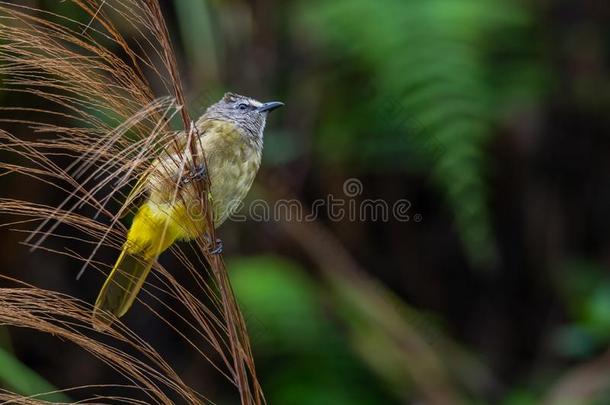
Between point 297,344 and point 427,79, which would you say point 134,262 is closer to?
point 297,344

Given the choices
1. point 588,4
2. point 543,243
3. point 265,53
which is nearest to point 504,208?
point 543,243

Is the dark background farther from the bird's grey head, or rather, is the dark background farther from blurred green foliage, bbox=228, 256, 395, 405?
the bird's grey head

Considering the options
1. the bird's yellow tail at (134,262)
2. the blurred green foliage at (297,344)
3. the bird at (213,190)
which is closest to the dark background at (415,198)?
the blurred green foliage at (297,344)

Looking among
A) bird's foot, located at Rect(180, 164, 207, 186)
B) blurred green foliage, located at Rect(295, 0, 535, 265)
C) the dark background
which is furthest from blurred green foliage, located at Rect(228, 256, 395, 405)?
bird's foot, located at Rect(180, 164, 207, 186)

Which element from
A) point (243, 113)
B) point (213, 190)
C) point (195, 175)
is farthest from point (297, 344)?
point (195, 175)

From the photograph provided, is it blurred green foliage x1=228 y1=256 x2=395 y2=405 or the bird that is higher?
the bird

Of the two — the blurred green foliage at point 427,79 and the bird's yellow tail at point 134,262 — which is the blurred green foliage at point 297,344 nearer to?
the blurred green foliage at point 427,79
